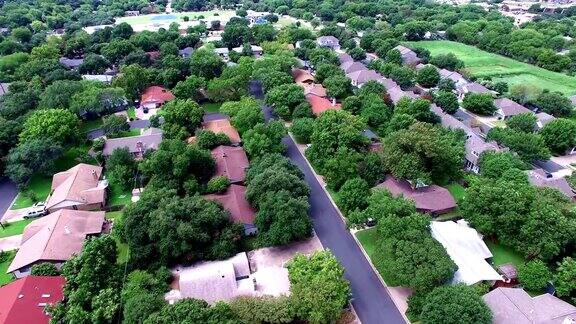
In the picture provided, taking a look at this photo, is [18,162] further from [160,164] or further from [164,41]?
[164,41]

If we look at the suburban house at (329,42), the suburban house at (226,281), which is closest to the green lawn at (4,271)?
the suburban house at (226,281)

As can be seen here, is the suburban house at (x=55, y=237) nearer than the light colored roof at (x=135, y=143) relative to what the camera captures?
Yes

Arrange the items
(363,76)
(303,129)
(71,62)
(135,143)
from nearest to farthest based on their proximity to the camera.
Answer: (135,143) < (303,129) < (363,76) < (71,62)

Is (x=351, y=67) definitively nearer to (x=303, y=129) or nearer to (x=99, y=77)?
(x=303, y=129)

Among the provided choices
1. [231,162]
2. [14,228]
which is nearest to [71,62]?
[14,228]

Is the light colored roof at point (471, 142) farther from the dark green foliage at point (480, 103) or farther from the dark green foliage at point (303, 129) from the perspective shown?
the dark green foliage at point (303, 129)

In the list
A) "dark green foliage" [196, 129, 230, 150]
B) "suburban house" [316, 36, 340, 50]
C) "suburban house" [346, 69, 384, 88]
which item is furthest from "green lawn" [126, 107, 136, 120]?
"suburban house" [316, 36, 340, 50]

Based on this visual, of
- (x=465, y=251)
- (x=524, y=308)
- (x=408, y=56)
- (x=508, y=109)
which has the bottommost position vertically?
(x=465, y=251)

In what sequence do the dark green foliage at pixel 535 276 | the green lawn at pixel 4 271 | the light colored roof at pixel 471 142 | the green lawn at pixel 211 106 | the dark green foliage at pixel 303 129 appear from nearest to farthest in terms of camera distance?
the dark green foliage at pixel 535 276
the green lawn at pixel 4 271
the light colored roof at pixel 471 142
the dark green foliage at pixel 303 129
the green lawn at pixel 211 106
